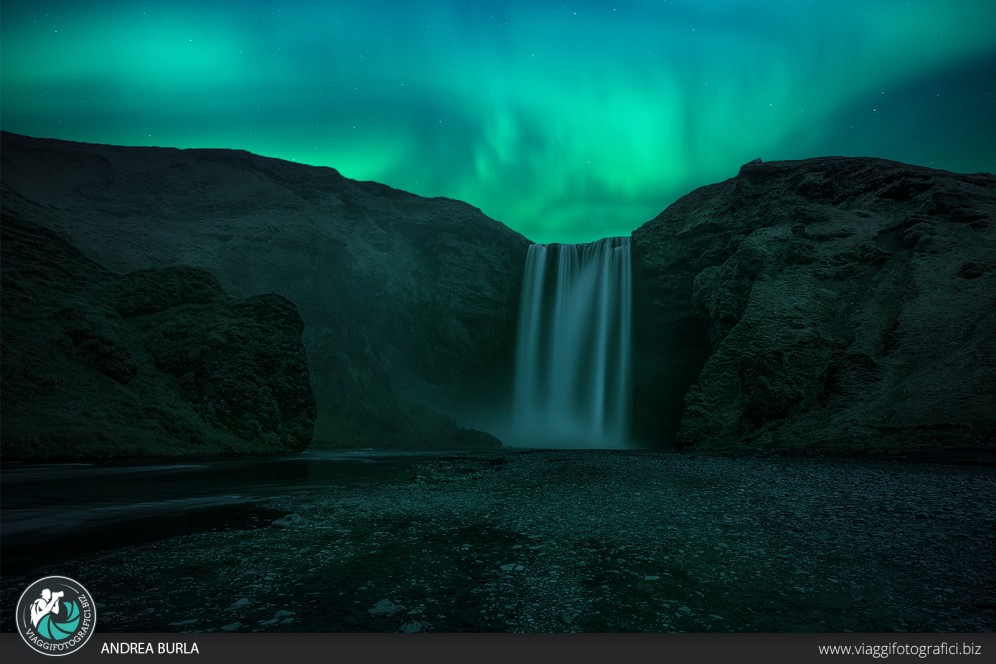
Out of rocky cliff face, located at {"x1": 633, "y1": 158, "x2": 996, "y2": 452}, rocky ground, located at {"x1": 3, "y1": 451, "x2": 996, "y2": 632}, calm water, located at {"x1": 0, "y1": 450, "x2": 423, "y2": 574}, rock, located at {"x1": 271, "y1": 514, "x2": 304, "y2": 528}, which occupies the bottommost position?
calm water, located at {"x1": 0, "y1": 450, "x2": 423, "y2": 574}

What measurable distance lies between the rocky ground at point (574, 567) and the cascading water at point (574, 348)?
40.9m

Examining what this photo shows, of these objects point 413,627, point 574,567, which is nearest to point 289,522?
point 413,627

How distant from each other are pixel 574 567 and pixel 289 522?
17.3 ft

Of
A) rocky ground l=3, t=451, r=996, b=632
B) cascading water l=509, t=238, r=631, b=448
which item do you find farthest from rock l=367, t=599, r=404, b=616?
cascading water l=509, t=238, r=631, b=448

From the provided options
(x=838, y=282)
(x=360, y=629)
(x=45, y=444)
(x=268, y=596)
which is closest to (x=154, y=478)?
(x=45, y=444)

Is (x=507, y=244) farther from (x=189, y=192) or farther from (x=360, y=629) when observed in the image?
(x=360, y=629)

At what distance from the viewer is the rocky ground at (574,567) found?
14.1 ft

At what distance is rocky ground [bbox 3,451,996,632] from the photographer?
14.1 feet

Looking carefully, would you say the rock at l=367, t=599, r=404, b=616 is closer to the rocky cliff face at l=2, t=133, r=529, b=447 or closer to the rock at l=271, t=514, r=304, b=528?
the rock at l=271, t=514, r=304, b=528

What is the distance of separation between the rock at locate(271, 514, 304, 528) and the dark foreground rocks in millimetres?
17377

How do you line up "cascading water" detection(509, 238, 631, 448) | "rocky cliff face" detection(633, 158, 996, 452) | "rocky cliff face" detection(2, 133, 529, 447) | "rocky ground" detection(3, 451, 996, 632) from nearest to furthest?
"rocky ground" detection(3, 451, 996, 632) < "rocky cliff face" detection(633, 158, 996, 452) < "rocky cliff face" detection(2, 133, 529, 447) < "cascading water" detection(509, 238, 631, 448)

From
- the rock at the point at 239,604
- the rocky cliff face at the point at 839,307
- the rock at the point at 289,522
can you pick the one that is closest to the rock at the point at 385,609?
the rock at the point at 239,604

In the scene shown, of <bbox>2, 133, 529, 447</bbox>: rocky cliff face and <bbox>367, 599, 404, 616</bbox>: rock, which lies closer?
<bbox>367, 599, 404, 616</bbox>: rock

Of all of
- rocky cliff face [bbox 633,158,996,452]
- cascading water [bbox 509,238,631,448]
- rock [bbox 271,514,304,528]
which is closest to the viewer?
rock [bbox 271,514,304,528]
